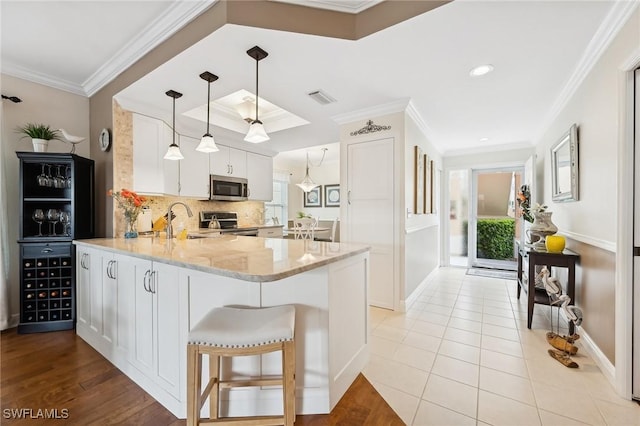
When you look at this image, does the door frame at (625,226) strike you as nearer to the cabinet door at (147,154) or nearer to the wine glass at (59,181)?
the cabinet door at (147,154)

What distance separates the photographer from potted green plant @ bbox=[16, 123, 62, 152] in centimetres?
260

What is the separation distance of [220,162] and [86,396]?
130 inches

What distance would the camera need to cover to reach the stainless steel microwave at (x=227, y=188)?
4203 millimetres

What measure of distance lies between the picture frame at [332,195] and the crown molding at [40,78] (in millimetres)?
5581

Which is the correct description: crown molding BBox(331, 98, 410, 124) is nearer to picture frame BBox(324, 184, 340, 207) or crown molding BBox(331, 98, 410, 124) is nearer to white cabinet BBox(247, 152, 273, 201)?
white cabinet BBox(247, 152, 273, 201)

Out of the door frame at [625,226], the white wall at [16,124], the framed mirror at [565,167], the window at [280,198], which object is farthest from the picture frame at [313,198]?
the door frame at [625,226]

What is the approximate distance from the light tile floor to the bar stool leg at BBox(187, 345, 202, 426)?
112 centimetres

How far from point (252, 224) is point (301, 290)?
410cm

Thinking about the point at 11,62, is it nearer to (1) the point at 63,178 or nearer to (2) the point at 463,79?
(1) the point at 63,178

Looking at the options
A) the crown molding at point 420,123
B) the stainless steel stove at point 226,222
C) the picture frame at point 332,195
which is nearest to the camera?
the crown molding at point 420,123

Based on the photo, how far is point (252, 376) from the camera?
4.92 ft

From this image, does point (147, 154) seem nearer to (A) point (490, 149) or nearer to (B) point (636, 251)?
(B) point (636, 251)

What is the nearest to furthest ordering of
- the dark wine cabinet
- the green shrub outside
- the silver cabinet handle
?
1. the silver cabinet handle
2. the dark wine cabinet
3. the green shrub outside

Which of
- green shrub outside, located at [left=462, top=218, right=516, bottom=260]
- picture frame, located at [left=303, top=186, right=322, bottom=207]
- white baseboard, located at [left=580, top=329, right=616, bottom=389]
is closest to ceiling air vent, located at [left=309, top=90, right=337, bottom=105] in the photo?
white baseboard, located at [left=580, top=329, right=616, bottom=389]
